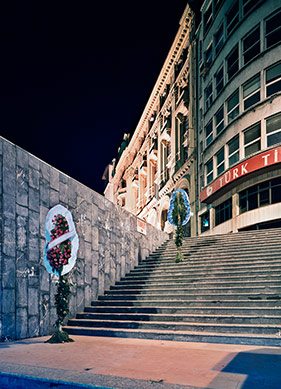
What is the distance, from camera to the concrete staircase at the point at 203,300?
9.19m

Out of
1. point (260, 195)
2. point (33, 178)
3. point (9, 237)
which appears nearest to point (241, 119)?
point (260, 195)

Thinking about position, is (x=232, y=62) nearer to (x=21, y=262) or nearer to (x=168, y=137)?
(x=168, y=137)

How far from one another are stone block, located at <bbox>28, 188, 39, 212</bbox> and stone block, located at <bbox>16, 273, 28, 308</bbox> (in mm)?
1939

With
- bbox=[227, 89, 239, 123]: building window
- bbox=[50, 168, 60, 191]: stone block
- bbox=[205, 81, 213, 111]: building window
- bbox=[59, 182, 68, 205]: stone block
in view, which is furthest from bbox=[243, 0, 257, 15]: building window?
bbox=[50, 168, 60, 191]: stone block

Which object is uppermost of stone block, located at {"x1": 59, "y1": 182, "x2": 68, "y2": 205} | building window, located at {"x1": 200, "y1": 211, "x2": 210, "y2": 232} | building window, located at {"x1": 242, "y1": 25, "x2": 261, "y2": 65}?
building window, located at {"x1": 242, "y1": 25, "x2": 261, "y2": 65}

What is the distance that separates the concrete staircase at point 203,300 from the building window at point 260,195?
6.57m

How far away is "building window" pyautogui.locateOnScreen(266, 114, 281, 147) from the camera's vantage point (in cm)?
2211

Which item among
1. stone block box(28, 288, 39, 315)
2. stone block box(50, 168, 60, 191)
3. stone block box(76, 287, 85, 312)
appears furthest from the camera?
stone block box(76, 287, 85, 312)

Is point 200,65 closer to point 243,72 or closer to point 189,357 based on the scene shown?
point 243,72

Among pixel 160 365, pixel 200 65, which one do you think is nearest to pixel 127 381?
pixel 160 365

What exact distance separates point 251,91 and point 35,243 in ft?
63.4

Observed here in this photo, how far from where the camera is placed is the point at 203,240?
1859cm

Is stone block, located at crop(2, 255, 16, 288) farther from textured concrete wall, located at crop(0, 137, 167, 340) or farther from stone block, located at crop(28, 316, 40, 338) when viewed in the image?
stone block, located at crop(28, 316, 40, 338)

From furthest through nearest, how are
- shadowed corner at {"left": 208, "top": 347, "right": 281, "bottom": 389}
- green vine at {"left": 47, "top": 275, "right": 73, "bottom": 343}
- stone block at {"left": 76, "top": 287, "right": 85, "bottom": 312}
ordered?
stone block at {"left": 76, "top": 287, "right": 85, "bottom": 312}
green vine at {"left": 47, "top": 275, "right": 73, "bottom": 343}
shadowed corner at {"left": 208, "top": 347, "right": 281, "bottom": 389}
